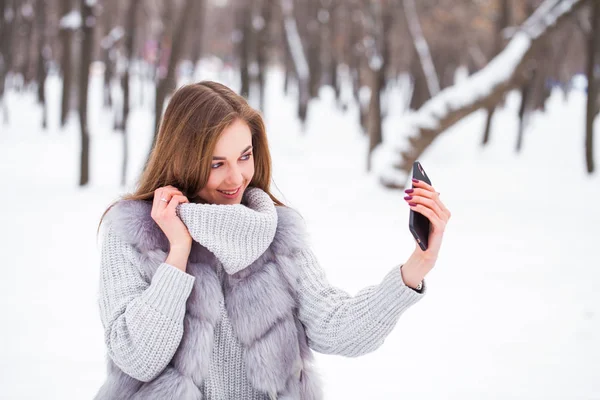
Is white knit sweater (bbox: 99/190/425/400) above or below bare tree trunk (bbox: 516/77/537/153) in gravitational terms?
below

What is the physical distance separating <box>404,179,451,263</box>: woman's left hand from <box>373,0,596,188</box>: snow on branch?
7390 mm

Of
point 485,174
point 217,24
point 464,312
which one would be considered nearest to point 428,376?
point 464,312

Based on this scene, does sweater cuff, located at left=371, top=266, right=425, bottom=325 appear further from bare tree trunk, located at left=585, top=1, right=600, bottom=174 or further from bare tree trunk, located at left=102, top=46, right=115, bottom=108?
bare tree trunk, located at left=102, top=46, right=115, bottom=108

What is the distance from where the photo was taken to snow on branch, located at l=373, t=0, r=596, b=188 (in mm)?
8766

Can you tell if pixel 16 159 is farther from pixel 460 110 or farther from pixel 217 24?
pixel 217 24

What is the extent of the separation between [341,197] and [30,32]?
16.4 meters

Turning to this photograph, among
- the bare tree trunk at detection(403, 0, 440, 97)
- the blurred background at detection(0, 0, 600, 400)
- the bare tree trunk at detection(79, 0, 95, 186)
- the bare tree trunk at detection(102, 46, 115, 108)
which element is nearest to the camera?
the blurred background at detection(0, 0, 600, 400)

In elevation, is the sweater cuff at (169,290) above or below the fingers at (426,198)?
below

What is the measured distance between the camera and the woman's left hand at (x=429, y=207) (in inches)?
64.2

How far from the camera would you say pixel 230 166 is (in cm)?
189

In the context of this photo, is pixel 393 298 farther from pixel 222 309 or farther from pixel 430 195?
pixel 222 309

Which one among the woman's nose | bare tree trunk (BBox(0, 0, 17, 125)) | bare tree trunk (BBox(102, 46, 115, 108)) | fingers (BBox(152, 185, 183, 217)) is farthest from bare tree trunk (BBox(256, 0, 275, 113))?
fingers (BBox(152, 185, 183, 217))

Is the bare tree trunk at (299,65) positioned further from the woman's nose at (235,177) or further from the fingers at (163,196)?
the fingers at (163,196)

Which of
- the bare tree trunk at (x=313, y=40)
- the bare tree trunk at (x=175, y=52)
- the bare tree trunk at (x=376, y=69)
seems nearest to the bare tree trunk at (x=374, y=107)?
the bare tree trunk at (x=376, y=69)
